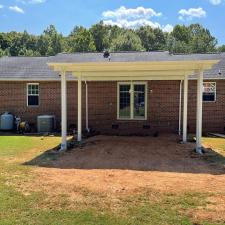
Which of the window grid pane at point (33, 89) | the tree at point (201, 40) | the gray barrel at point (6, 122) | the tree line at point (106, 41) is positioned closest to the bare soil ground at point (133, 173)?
the gray barrel at point (6, 122)

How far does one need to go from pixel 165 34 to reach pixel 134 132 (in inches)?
2362

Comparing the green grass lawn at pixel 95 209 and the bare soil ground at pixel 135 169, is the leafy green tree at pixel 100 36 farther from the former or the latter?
the green grass lawn at pixel 95 209

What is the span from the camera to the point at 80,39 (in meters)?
62.8

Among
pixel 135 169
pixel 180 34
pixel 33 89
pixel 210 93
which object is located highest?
pixel 180 34

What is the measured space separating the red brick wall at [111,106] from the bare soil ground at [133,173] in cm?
560

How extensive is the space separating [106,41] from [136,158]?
6197 centimetres

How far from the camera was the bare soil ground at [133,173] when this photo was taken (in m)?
7.39

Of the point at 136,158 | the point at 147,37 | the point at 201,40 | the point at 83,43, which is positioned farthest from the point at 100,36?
the point at 136,158

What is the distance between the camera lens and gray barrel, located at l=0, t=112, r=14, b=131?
63.7 feet

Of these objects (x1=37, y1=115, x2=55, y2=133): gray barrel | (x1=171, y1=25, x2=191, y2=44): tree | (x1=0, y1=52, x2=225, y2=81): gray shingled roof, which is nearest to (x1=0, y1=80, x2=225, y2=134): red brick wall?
(x1=0, y1=52, x2=225, y2=81): gray shingled roof

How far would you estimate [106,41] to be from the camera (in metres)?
71.4

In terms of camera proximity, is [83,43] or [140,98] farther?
[83,43]

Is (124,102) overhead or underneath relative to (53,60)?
underneath

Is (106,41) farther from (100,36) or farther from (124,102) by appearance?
(124,102)
